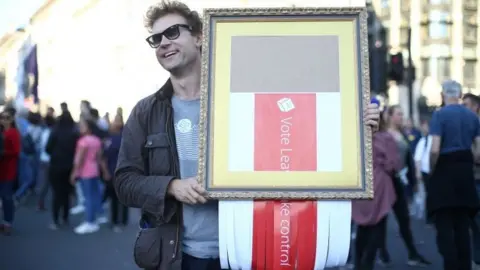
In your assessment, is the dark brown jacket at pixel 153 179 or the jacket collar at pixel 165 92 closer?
the dark brown jacket at pixel 153 179

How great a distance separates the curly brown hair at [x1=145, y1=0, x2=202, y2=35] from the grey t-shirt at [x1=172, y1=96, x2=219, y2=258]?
13.1 inches

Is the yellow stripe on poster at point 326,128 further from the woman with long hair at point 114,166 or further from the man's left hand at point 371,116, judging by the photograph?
the woman with long hair at point 114,166

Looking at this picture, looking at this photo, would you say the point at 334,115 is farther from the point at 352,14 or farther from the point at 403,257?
the point at 403,257

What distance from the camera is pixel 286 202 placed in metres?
2.70

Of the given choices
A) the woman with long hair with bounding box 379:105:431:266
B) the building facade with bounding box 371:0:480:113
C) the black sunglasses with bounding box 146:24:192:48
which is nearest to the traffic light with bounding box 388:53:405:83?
the woman with long hair with bounding box 379:105:431:266

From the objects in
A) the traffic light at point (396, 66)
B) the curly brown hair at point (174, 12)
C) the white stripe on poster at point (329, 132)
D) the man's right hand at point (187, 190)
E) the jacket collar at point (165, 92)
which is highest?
the traffic light at point (396, 66)

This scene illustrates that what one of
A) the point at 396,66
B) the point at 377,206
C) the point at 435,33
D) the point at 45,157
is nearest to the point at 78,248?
the point at 377,206

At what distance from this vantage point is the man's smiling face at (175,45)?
2988 millimetres

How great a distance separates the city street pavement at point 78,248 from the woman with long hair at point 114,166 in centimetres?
17

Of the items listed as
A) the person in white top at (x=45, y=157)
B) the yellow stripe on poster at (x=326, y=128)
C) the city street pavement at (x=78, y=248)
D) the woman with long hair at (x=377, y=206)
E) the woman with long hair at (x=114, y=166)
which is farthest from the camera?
the person in white top at (x=45, y=157)

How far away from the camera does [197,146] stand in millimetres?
2980

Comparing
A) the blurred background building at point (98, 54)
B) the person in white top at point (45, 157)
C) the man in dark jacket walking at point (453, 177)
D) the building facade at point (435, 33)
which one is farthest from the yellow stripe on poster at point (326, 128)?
the building facade at point (435, 33)

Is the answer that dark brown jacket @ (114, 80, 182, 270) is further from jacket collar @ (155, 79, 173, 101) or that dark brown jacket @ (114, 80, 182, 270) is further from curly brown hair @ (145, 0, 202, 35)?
curly brown hair @ (145, 0, 202, 35)

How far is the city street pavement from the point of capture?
26.5ft
